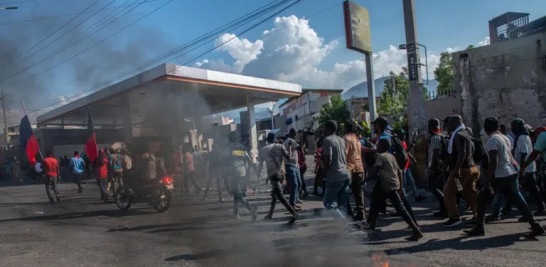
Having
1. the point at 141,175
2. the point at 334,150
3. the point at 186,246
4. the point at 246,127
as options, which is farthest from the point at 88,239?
the point at 246,127

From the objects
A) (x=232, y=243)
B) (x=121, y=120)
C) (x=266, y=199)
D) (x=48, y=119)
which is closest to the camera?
(x=232, y=243)

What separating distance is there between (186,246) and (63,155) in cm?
2127

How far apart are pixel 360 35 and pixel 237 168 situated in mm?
6602

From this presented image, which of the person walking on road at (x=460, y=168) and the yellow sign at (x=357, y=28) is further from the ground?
the yellow sign at (x=357, y=28)

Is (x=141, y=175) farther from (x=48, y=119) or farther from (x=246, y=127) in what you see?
(x=48, y=119)

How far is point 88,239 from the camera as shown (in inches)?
242

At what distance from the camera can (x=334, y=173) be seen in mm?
5398

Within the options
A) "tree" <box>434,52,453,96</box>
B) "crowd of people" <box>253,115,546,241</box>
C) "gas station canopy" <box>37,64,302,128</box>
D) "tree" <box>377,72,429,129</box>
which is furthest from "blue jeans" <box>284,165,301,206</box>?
"tree" <box>434,52,453,96</box>

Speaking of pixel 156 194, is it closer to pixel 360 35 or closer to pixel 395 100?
pixel 360 35

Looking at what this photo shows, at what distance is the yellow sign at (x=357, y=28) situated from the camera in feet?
37.2

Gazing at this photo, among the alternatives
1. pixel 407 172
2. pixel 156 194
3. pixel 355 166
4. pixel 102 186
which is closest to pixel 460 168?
pixel 355 166

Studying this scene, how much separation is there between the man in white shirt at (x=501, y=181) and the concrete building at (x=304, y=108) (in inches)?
1105

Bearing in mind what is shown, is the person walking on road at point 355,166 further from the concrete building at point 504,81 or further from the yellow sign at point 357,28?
the concrete building at point 504,81

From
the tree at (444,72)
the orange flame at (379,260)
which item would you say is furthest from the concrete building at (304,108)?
the orange flame at (379,260)
